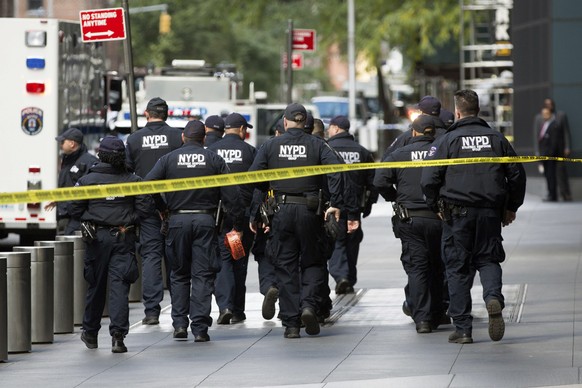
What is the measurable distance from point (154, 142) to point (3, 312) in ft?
11.3

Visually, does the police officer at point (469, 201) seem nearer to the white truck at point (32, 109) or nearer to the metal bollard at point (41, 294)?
the metal bollard at point (41, 294)

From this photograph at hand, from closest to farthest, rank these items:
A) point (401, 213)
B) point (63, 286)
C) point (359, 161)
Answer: point (401, 213)
point (63, 286)
point (359, 161)

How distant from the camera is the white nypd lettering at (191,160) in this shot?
42.8ft

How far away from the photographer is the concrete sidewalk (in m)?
10.7

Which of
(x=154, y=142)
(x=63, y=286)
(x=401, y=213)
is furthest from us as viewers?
(x=154, y=142)

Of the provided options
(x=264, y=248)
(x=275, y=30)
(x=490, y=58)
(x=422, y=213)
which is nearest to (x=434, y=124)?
(x=422, y=213)

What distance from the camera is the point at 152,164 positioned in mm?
14898

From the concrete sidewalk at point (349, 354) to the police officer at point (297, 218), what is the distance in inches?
12.2

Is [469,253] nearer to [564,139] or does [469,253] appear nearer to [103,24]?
[103,24]

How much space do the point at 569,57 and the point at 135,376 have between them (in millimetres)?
20958

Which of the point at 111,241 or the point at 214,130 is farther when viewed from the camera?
the point at 214,130

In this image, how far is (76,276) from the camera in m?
14.6

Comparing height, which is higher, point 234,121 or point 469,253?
point 234,121

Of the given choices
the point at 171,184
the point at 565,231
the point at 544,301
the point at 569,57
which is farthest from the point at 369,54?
the point at 171,184
